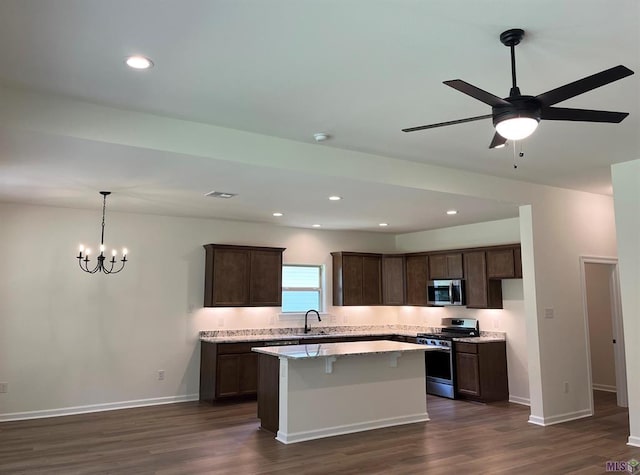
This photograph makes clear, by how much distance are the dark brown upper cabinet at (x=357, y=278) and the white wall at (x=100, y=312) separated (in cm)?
146

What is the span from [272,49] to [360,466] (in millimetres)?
3401

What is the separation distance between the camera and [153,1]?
2.29 meters

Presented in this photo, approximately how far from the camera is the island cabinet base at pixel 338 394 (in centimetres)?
506

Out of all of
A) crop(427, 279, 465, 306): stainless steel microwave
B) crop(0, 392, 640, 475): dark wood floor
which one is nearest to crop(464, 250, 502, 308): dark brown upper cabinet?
crop(427, 279, 465, 306): stainless steel microwave

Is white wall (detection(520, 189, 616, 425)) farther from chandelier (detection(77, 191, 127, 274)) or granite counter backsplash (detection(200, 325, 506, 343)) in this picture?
chandelier (detection(77, 191, 127, 274))

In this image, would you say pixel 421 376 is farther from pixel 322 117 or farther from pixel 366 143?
pixel 322 117

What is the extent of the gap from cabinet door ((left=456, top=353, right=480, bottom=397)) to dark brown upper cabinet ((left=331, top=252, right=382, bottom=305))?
1994mm

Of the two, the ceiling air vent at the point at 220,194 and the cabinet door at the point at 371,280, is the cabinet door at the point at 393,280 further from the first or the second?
the ceiling air vent at the point at 220,194

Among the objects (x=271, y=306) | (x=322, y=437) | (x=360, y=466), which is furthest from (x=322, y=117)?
(x=271, y=306)

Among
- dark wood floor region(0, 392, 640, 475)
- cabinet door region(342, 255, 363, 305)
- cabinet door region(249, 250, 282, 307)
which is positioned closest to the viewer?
dark wood floor region(0, 392, 640, 475)

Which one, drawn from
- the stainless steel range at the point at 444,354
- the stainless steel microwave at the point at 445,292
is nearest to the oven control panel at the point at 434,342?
the stainless steel range at the point at 444,354

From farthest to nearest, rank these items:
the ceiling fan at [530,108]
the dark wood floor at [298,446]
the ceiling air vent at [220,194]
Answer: the ceiling air vent at [220,194]
the dark wood floor at [298,446]
the ceiling fan at [530,108]

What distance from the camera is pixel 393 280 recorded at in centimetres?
864

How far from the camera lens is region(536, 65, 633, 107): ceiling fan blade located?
2055 millimetres
